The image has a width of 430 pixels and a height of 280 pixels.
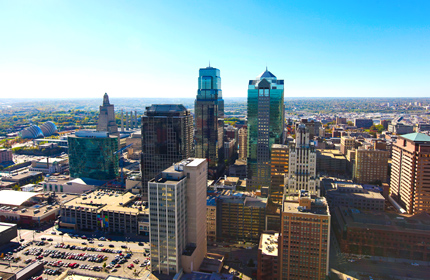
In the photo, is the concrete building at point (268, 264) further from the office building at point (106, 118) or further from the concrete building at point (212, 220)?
the office building at point (106, 118)

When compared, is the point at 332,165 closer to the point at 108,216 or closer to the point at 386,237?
the point at 386,237

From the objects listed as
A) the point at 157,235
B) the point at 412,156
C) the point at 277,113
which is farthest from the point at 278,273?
the point at 277,113

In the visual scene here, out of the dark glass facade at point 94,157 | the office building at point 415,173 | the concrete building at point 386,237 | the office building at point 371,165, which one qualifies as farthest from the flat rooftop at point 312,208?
the dark glass facade at point 94,157

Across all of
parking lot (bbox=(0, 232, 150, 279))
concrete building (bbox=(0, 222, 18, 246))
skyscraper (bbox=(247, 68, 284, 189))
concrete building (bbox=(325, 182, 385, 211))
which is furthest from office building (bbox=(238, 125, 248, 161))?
concrete building (bbox=(0, 222, 18, 246))

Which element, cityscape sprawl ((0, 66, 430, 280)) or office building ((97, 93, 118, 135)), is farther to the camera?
office building ((97, 93, 118, 135))

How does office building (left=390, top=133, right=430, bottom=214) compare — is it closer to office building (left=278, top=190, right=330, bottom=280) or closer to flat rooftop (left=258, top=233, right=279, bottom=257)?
office building (left=278, top=190, right=330, bottom=280)

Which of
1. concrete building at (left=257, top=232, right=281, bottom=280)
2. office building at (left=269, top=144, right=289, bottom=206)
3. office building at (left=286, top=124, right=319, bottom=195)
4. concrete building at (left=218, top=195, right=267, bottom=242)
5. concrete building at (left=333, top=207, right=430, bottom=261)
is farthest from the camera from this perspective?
office building at (left=269, top=144, right=289, bottom=206)

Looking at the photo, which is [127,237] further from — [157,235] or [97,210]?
[157,235]
